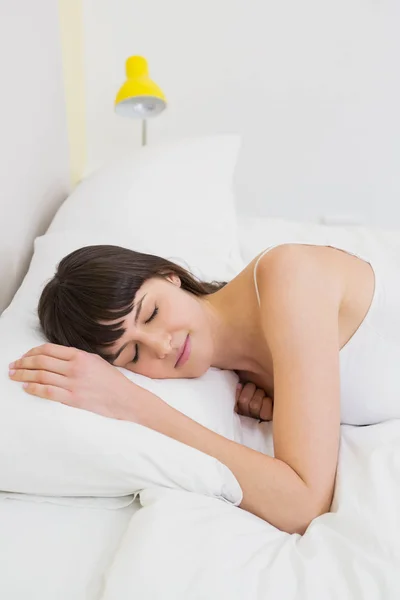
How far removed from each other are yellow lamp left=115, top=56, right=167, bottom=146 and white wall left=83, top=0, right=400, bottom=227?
358 millimetres

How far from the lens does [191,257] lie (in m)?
1.45

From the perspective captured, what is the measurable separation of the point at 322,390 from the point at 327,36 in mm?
1631

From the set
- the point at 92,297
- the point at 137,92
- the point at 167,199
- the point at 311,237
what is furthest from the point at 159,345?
the point at 137,92

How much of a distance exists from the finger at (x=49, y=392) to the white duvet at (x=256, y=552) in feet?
0.60

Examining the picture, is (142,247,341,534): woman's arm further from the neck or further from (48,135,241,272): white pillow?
(48,135,241,272): white pillow

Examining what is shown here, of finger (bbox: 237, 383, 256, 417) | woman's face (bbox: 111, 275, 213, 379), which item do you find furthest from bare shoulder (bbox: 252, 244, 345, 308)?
finger (bbox: 237, 383, 256, 417)

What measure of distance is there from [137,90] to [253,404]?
1.04m

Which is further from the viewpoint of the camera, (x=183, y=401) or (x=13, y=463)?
(x=183, y=401)

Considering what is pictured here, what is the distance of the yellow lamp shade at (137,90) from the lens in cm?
175

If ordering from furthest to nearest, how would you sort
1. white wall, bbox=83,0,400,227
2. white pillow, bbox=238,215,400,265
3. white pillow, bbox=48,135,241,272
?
white wall, bbox=83,0,400,227 < white pillow, bbox=238,215,400,265 < white pillow, bbox=48,135,241,272

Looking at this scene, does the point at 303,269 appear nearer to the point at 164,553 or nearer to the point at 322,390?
the point at 322,390

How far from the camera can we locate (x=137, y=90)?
5.74ft

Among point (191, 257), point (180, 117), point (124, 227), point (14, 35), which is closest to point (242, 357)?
point (191, 257)

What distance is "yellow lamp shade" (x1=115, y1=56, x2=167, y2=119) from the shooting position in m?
1.75
